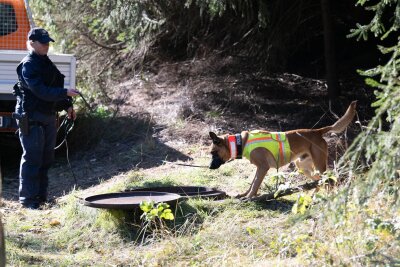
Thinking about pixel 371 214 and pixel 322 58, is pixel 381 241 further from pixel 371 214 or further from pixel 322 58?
pixel 322 58

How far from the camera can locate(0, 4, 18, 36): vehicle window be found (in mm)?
11275

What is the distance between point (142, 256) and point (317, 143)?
8.56 ft

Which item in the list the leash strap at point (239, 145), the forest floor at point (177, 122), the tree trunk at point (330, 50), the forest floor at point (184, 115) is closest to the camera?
the leash strap at point (239, 145)

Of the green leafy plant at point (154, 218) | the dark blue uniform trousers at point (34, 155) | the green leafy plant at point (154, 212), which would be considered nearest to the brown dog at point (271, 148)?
the green leafy plant at point (154, 218)

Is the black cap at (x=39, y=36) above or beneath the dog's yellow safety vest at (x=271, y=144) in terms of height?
above

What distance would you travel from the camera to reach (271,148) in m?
7.63

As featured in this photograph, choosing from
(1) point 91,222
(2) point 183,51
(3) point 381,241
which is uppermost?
(2) point 183,51

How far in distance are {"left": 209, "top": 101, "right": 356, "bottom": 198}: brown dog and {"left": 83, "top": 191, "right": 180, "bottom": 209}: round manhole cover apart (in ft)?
2.57

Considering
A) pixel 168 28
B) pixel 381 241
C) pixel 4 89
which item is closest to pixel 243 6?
pixel 168 28

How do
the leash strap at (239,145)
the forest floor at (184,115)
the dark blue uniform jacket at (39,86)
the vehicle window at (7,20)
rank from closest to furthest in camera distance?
the leash strap at (239,145)
the dark blue uniform jacket at (39,86)
the forest floor at (184,115)
the vehicle window at (7,20)

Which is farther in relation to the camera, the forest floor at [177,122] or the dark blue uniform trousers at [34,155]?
the forest floor at [177,122]

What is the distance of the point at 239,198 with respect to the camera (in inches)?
294

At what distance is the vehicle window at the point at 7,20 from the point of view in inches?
444

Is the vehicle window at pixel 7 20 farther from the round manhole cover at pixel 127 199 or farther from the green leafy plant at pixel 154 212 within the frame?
the green leafy plant at pixel 154 212
